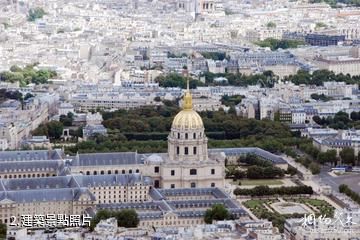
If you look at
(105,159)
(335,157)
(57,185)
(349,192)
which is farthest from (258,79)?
(57,185)

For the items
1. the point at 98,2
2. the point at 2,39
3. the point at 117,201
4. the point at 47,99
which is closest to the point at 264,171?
the point at 117,201

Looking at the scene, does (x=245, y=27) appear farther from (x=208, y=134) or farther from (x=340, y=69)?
(x=208, y=134)

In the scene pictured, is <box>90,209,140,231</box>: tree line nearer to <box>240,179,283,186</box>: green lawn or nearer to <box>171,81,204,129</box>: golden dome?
<box>171,81,204,129</box>: golden dome

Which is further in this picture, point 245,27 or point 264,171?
point 245,27

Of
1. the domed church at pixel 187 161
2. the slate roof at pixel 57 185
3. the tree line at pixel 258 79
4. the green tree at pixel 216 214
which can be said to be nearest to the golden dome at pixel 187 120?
the domed church at pixel 187 161

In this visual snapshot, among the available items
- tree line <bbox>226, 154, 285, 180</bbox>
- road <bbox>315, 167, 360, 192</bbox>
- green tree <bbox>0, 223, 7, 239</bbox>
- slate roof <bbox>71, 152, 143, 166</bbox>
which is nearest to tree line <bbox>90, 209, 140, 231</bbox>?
green tree <bbox>0, 223, 7, 239</bbox>
